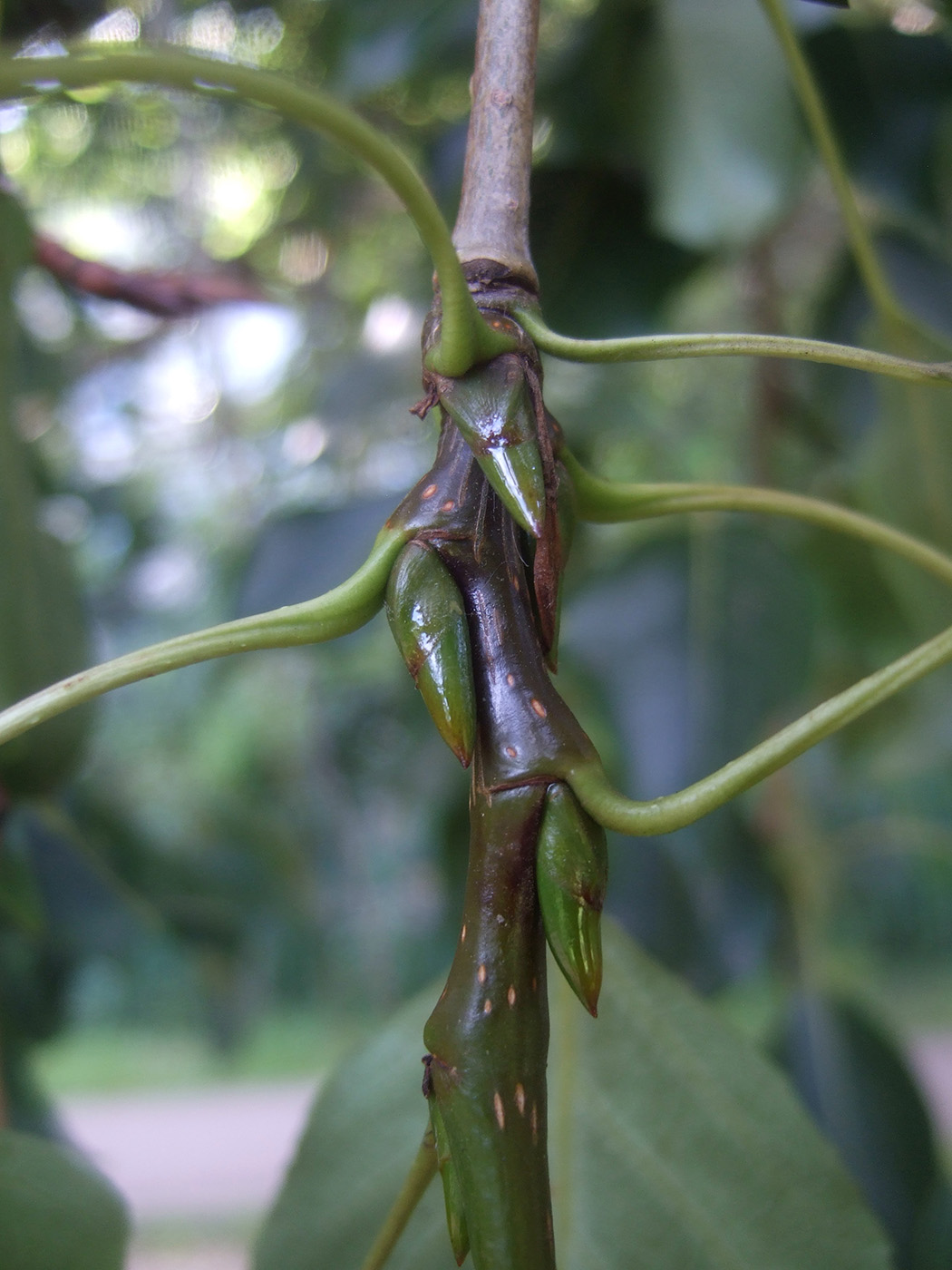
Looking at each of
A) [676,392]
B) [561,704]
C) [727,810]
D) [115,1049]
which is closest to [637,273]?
[727,810]

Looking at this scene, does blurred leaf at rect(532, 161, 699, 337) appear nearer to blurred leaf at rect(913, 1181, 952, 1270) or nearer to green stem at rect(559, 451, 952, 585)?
green stem at rect(559, 451, 952, 585)

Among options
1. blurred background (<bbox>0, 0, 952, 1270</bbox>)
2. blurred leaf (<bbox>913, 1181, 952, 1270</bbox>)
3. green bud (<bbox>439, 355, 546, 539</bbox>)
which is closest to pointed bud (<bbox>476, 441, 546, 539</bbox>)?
green bud (<bbox>439, 355, 546, 539</bbox>)

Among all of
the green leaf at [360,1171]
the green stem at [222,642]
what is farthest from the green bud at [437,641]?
the green leaf at [360,1171]

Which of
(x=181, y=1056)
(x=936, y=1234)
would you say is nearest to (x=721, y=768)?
(x=936, y=1234)

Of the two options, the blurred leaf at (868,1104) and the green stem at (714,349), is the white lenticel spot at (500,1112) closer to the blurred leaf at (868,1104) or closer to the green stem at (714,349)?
the green stem at (714,349)

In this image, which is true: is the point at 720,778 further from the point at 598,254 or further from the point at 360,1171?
the point at 598,254
